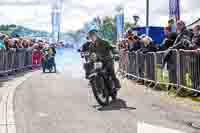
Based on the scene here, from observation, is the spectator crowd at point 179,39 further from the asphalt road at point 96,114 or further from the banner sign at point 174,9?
the banner sign at point 174,9

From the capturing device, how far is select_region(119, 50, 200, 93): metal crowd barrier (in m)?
13.1

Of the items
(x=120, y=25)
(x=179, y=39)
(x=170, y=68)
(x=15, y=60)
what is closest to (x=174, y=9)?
(x=15, y=60)

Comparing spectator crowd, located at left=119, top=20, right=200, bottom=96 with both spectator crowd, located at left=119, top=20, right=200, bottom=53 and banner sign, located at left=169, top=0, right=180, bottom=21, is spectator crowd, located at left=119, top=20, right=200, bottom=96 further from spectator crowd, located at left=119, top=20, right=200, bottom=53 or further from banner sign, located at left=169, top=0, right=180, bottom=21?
banner sign, located at left=169, top=0, right=180, bottom=21

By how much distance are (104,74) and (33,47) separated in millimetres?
22968

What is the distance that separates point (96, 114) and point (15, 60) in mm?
16438

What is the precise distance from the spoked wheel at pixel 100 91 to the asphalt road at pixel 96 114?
0.19 meters

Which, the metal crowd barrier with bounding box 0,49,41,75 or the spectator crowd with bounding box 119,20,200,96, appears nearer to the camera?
the spectator crowd with bounding box 119,20,200,96

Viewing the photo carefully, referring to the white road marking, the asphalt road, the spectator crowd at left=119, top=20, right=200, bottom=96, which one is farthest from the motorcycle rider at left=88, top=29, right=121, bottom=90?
the white road marking

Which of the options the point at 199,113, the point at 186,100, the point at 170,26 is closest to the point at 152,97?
the point at 186,100

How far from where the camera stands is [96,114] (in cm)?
1087

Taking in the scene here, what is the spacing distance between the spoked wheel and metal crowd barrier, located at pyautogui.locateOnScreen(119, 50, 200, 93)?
2227 millimetres

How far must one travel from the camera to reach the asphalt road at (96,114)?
9.12m

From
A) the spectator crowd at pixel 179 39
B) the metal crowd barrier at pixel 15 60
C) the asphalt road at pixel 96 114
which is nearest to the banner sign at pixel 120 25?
the metal crowd barrier at pixel 15 60

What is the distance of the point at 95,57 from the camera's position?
42.9ft
